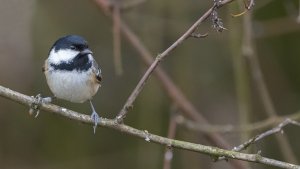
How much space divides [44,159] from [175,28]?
5.60 ft

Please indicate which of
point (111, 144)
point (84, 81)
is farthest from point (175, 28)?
point (84, 81)

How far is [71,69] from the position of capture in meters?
3.46

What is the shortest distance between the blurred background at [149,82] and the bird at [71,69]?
1.63 metres

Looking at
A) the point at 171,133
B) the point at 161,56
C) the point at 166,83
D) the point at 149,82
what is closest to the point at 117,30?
the point at 166,83

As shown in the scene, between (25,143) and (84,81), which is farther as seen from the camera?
(25,143)

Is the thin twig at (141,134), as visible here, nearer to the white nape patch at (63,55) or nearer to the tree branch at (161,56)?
the tree branch at (161,56)

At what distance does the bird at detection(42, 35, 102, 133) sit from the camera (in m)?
3.45

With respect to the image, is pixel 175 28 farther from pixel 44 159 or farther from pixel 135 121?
pixel 44 159

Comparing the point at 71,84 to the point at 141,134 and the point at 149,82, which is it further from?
the point at 149,82

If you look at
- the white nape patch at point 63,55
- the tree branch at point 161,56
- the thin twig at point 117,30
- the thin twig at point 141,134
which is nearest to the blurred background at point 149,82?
the thin twig at point 117,30

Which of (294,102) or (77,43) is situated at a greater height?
(294,102)

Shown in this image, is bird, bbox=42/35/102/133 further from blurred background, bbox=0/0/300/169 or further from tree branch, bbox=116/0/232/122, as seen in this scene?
blurred background, bbox=0/0/300/169

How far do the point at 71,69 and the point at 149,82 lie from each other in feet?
6.68

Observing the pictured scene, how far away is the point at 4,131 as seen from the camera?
5.51 metres
